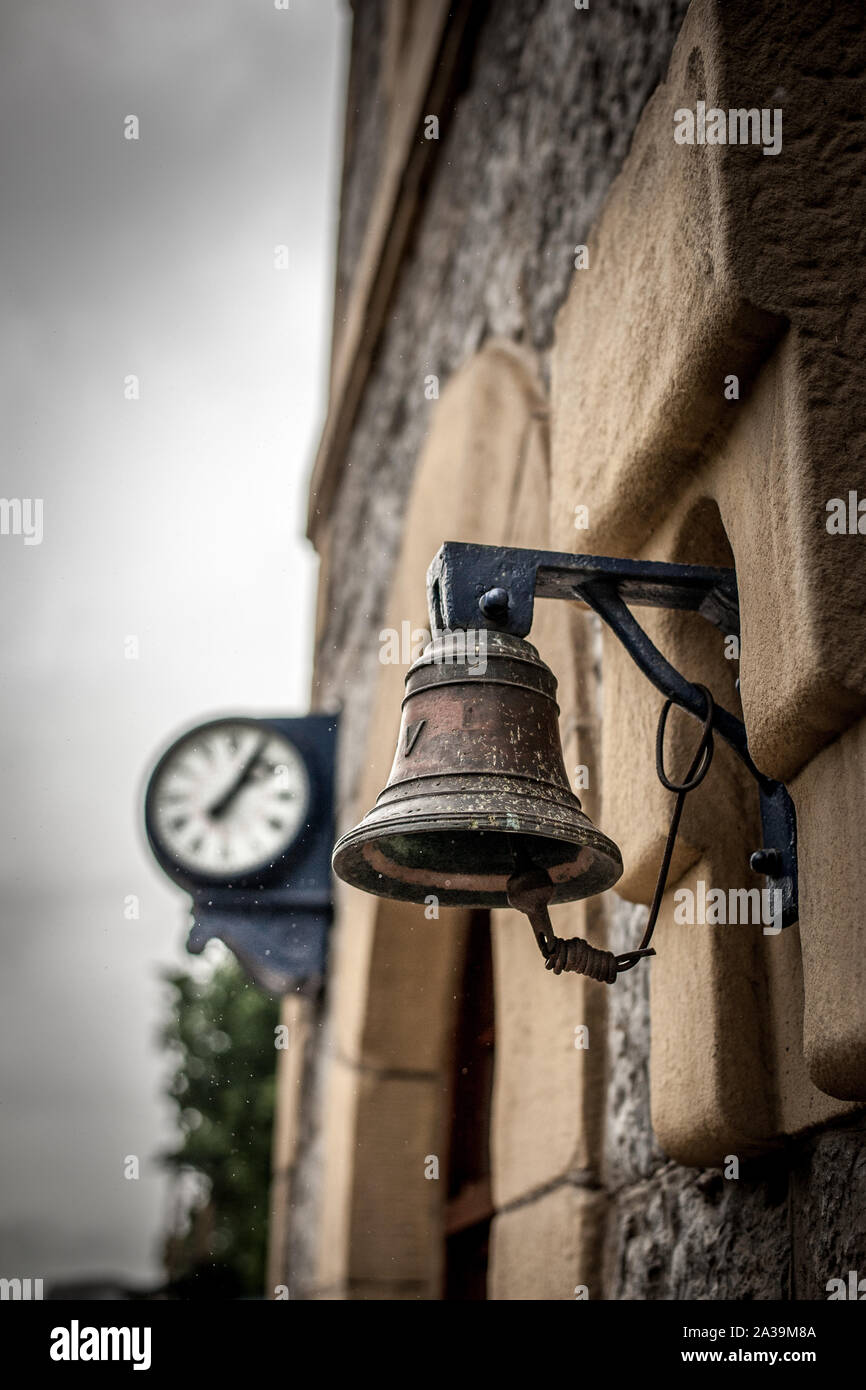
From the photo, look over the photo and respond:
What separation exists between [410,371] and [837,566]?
10.7ft

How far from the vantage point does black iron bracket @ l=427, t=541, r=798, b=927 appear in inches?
65.7

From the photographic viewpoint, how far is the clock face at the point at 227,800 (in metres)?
4.06

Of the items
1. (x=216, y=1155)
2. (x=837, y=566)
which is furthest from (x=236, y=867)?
(x=216, y=1155)

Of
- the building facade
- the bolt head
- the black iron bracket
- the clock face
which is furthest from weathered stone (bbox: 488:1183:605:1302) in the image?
the clock face

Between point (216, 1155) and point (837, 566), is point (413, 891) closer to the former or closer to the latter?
point (837, 566)

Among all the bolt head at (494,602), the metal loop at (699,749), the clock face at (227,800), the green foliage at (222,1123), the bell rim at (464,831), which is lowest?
the green foliage at (222,1123)

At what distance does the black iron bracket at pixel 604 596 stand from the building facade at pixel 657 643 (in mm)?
92

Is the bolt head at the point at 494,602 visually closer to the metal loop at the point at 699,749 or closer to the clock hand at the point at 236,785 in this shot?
the metal loop at the point at 699,749

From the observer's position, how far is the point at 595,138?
266cm

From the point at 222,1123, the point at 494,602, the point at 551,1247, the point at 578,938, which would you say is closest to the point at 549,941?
the point at 578,938

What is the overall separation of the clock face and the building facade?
0.36 m

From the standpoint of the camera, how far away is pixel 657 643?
1.94 metres

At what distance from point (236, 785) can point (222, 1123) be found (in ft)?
16.1

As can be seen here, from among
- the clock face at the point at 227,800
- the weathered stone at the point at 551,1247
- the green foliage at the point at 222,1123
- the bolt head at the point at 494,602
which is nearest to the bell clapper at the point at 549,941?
the bolt head at the point at 494,602
